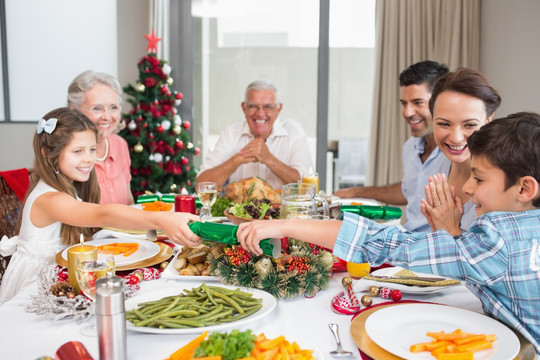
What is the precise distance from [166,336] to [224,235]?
1.12 ft

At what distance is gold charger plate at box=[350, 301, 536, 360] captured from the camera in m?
1.04

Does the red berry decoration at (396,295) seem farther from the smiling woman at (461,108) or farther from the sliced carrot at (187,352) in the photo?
the smiling woman at (461,108)

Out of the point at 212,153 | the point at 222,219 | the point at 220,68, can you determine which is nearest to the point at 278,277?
the point at 222,219

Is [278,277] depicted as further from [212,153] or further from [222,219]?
[212,153]

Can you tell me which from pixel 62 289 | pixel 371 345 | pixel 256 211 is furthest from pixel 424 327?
pixel 62 289

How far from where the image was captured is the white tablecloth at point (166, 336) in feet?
3.53

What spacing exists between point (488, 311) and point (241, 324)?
0.62 m

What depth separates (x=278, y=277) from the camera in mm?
1385

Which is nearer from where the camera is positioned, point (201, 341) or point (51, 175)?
point (201, 341)

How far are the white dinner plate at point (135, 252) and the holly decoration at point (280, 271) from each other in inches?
14.3

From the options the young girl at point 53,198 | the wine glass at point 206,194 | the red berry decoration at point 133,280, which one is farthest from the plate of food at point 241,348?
the young girl at point 53,198

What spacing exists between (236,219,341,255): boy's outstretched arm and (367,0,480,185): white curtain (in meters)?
3.79

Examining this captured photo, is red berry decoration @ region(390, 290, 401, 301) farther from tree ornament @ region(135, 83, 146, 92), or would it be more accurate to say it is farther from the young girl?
tree ornament @ region(135, 83, 146, 92)

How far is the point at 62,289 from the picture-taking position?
4.37 ft
